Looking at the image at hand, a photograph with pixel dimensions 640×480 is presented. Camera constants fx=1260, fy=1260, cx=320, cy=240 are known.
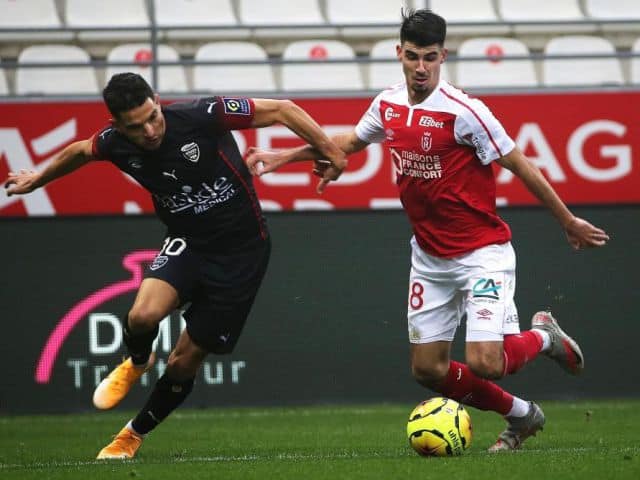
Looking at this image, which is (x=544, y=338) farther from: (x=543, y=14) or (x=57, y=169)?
(x=543, y=14)

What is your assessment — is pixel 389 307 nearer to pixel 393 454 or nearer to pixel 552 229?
pixel 552 229

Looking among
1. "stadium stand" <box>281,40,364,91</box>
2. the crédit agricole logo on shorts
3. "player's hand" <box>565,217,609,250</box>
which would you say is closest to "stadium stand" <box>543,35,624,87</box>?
"stadium stand" <box>281,40,364,91</box>

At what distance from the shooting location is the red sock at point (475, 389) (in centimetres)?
725

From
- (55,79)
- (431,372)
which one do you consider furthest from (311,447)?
(55,79)

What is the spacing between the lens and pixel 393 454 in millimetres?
7258

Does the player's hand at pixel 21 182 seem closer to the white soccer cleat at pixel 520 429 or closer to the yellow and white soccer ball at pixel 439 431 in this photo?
the yellow and white soccer ball at pixel 439 431

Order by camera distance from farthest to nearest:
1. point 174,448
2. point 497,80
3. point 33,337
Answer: point 497,80 < point 33,337 < point 174,448

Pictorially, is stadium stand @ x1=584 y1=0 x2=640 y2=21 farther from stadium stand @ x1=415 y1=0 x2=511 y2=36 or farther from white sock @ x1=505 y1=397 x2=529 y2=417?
Answer: white sock @ x1=505 y1=397 x2=529 y2=417

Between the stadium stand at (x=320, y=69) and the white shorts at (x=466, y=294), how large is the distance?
619 cm

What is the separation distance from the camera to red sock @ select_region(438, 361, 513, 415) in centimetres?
725

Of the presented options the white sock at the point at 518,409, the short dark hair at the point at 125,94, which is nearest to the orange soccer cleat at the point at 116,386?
the short dark hair at the point at 125,94

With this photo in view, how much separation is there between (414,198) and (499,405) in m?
1.29

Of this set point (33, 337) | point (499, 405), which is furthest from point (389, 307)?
point (499, 405)

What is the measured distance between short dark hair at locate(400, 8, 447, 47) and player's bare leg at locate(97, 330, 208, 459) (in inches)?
82.3
